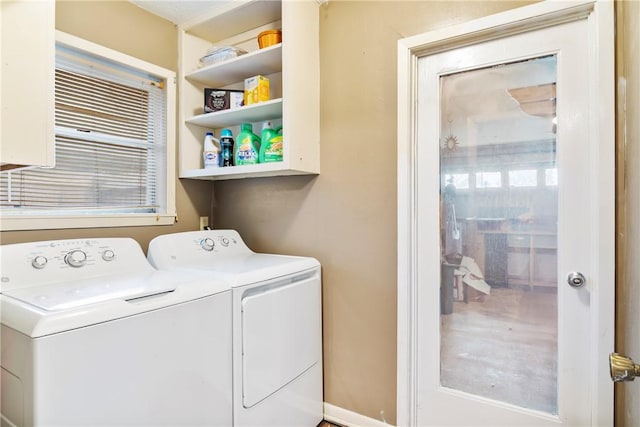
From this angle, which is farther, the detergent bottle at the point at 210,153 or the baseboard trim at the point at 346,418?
the detergent bottle at the point at 210,153

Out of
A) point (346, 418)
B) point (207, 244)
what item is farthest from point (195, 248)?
point (346, 418)

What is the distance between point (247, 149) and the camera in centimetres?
201

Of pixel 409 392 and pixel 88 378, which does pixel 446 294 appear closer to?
pixel 409 392

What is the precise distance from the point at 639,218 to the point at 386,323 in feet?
3.84

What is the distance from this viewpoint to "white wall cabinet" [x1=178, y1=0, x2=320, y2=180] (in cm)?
180

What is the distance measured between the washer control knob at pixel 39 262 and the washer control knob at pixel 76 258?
0.07 m

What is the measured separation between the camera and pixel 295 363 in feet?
5.65

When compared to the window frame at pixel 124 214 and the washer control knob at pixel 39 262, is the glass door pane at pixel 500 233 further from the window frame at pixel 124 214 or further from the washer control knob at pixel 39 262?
the washer control knob at pixel 39 262

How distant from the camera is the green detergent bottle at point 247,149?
2.01 m

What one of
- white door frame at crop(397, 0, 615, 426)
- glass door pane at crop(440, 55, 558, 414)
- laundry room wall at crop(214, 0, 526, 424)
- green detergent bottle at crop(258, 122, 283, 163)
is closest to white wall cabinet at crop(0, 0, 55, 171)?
green detergent bottle at crop(258, 122, 283, 163)

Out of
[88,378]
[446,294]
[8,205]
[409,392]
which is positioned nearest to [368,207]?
[446,294]

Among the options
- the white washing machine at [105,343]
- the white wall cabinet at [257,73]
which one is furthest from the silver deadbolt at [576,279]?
the white washing machine at [105,343]

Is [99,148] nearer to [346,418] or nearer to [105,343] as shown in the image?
[105,343]

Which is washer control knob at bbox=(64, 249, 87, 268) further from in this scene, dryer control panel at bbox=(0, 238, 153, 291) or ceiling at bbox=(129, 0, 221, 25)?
ceiling at bbox=(129, 0, 221, 25)
